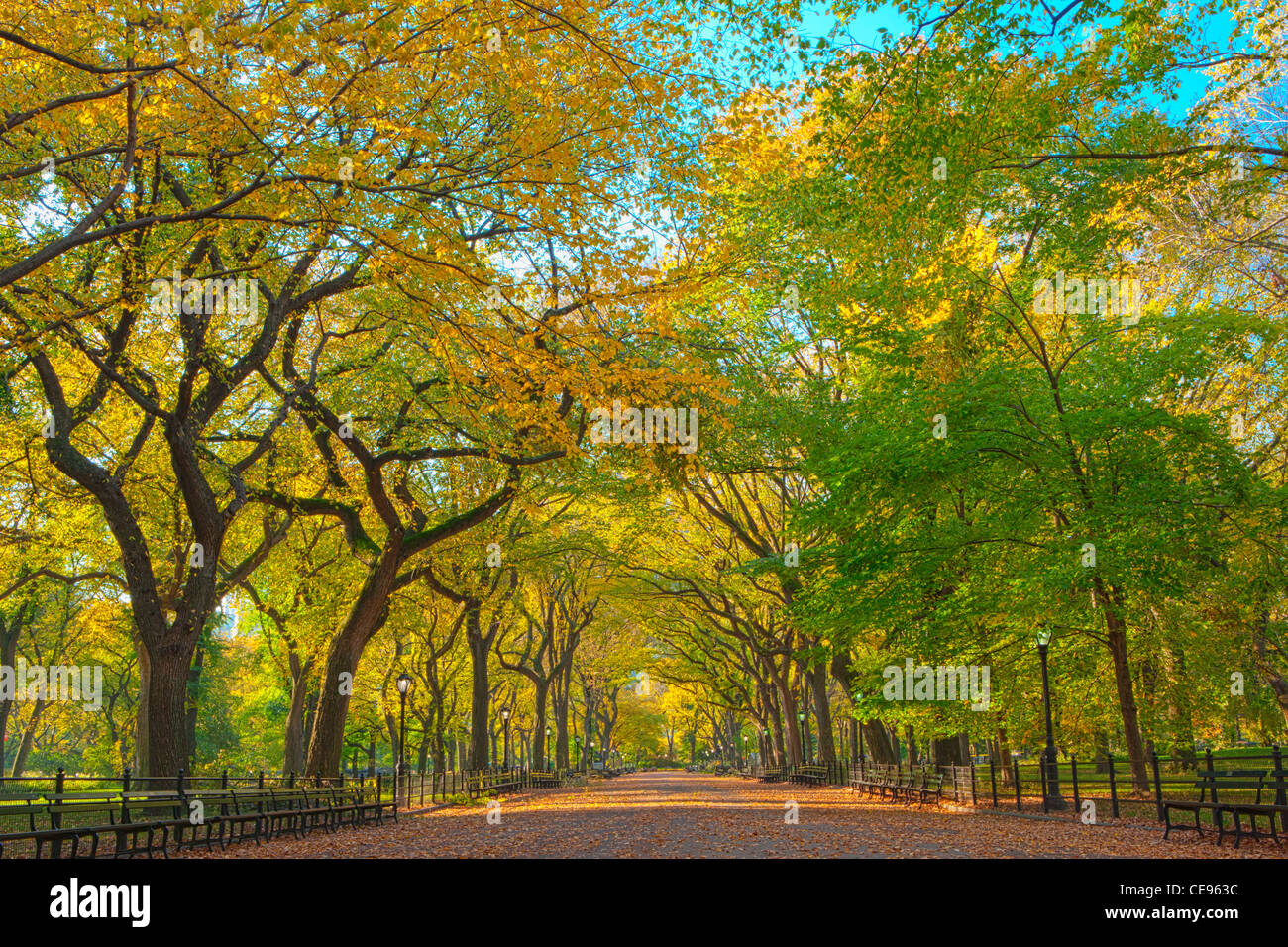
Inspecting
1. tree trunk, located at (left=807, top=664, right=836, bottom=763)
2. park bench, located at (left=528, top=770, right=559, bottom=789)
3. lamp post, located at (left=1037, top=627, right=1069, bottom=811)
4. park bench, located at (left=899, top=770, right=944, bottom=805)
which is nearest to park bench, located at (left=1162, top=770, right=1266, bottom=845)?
lamp post, located at (left=1037, top=627, right=1069, bottom=811)

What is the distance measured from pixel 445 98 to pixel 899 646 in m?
14.2

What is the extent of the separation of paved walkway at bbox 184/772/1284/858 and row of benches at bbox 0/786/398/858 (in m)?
0.52

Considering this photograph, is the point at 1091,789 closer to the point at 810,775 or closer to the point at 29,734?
the point at 810,775

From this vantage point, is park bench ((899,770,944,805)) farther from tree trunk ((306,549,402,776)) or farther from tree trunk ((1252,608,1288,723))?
tree trunk ((306,549,402,776))

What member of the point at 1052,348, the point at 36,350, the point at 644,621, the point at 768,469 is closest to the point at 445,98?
the point at 36,350

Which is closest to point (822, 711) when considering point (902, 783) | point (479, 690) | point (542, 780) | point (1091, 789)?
point (1091, 789)

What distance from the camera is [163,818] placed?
45.8ft

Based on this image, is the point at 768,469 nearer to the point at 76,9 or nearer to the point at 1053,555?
the point at 1053,555

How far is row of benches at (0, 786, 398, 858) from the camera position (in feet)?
36.5

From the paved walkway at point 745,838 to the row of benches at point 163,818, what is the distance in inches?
20.6

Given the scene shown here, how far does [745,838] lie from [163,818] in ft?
29.3

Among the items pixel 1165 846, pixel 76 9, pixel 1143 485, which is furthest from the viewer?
pixel 1143 485

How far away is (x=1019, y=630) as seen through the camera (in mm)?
19562

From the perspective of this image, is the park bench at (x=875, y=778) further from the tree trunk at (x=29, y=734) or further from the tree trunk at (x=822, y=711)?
the tree trunk at (x=29, y=734)
